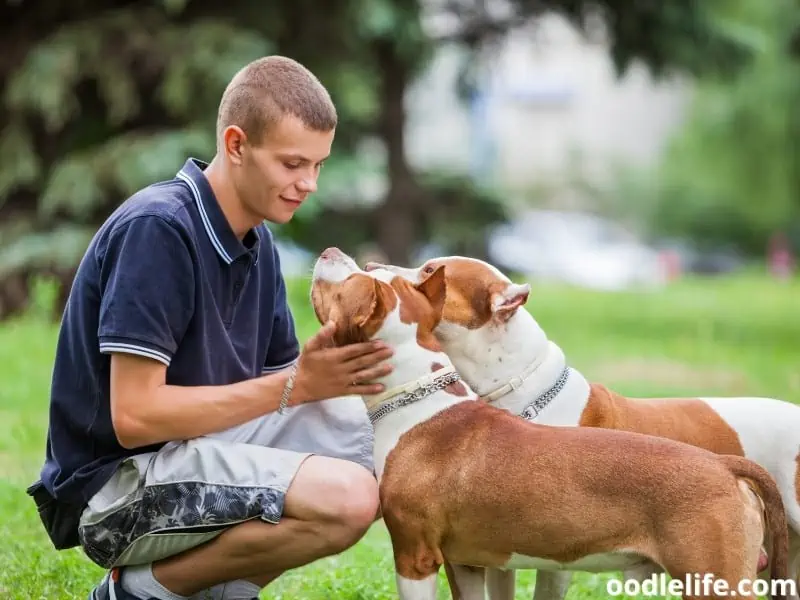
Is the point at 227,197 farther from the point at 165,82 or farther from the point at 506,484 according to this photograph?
the point at 165,82

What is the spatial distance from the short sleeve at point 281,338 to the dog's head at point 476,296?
19.6 inches

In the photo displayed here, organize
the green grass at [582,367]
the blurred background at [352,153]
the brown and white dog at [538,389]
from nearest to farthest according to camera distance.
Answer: the brown and white dog at [538,389]
the green grass at [582,367]
the blurred background at [352,153]

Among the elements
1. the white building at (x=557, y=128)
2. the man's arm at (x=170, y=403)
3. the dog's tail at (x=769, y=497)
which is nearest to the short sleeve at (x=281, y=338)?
the man's arm at (x=170, y=403)

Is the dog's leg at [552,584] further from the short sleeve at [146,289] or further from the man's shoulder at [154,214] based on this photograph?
the man's shoulder at [154,214]

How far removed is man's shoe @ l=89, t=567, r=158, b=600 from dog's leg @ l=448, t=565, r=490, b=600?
3.47 feet

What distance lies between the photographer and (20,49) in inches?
512

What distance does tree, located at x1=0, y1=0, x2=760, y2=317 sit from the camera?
11.6 m

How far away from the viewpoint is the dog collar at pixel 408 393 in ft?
12.8

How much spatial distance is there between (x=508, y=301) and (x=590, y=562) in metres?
1.12

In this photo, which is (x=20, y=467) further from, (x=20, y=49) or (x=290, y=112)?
(x=20, y=49)

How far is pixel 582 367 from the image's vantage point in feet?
37.7

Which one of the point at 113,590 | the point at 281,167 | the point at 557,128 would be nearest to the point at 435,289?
the point at 281,167

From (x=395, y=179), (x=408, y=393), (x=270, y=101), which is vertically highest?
(x=270, y=101)

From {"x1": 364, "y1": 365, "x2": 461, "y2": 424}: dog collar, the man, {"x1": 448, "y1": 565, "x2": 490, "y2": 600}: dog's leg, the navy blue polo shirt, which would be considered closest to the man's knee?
the man
